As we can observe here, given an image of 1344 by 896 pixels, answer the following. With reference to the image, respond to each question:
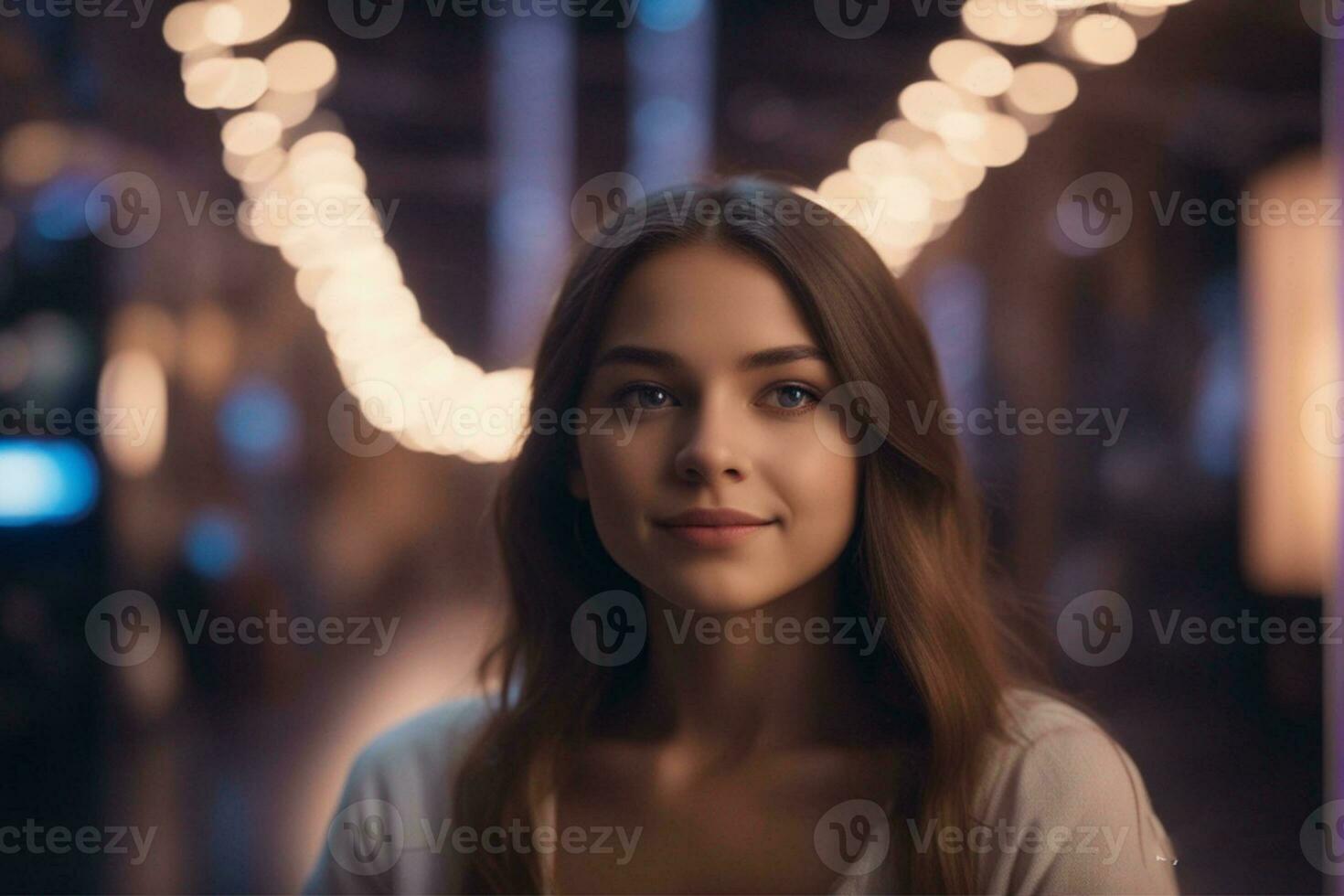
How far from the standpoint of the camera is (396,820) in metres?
1.46

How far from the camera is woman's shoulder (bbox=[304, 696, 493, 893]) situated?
144 cm

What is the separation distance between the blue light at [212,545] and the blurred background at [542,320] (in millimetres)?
30

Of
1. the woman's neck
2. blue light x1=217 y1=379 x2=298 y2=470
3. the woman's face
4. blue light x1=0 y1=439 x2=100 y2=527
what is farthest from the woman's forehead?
blue light x1=217 y1=379 x2=298 y2=470

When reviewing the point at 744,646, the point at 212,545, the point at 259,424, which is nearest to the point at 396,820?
the point at 744,646

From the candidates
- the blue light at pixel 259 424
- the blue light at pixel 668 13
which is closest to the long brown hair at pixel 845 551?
the blue light at pixel 668 13

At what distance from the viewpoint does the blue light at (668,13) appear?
6441 mm

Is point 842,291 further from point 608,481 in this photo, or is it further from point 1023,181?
point 1023,181

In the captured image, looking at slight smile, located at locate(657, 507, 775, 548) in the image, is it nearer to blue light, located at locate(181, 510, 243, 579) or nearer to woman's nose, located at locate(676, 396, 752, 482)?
woman's nose, located at locate(676, 396, 752, 482)

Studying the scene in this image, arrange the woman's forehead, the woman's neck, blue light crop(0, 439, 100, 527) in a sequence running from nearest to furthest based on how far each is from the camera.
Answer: the woman's forehead
the woman's neck
blue light crop(0, 439, 100, 527)

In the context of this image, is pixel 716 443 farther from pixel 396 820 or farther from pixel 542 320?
pixel 396 820

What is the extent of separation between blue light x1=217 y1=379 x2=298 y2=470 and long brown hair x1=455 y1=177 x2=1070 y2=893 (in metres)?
6.93

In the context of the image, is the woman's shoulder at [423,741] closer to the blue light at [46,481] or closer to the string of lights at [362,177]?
the string of lights at [362,177]

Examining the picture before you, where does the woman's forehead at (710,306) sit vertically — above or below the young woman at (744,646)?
above

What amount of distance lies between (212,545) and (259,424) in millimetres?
2041
